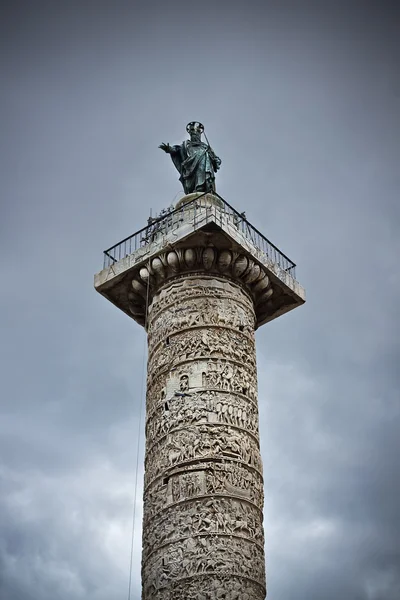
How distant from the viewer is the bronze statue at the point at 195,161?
14.2 m

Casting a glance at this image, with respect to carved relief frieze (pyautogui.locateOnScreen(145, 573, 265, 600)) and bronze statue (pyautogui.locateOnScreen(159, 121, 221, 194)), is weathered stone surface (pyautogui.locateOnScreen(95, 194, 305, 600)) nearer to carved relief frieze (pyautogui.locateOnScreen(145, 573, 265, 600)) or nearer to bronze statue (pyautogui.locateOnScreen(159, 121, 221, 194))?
carved relief frieze (pyautogui.locateOnScreen(145, 573, 265, 600))

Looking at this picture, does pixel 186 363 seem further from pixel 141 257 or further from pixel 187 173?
pixel 187 173

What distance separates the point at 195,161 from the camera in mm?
14242

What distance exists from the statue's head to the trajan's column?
0.94 feet

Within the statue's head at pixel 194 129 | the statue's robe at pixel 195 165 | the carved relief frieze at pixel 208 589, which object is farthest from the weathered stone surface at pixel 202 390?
the statue's head at pixel 194 129

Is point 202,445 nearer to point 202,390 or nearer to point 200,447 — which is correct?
point 200,447

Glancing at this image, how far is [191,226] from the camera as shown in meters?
12.9

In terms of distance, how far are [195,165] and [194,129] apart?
80 centimetres

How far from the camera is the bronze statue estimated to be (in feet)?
46.4

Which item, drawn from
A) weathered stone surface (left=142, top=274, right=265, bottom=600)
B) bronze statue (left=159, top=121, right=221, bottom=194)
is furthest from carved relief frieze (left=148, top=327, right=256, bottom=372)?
bronze statue (left=159, top=121, right=221, bottom=194)

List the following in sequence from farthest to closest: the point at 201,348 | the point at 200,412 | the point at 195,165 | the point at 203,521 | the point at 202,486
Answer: the point at 195,165 < the point at 201,348 < the point at 200,412 < the point at 202,486 < the point at 203,521

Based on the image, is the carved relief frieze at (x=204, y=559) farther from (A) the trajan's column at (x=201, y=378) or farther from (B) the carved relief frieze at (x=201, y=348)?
(B) the carved relief frieze at (x=201, y=348)

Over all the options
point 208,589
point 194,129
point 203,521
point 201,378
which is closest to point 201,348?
point 201,378

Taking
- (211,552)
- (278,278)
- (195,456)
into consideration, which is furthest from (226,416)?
(278,278)
